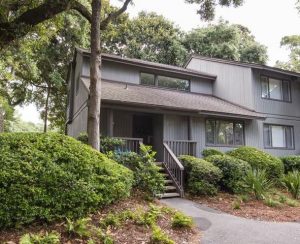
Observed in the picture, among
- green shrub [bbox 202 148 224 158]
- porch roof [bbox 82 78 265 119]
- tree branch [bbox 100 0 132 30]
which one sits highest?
tree branch [bbox 100 0 132 30]

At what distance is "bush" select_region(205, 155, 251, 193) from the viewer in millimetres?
11602

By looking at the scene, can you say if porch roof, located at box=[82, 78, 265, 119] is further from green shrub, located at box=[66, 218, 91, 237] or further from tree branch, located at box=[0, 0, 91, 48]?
green shrub, located at box=[66, 218, 91, 237]

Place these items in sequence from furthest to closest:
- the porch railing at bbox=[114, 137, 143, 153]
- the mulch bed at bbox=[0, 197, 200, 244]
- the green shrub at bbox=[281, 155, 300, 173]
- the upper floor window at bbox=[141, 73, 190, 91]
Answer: the upper floor window at bbox=[141, 73, 190, 91] → the green shrub at bbox=[281, 155, 300, 173] → the porch railing at bbox=[114, 137, 143, 153] → the mulch bed at bbox=[0, 197, 200, 244]

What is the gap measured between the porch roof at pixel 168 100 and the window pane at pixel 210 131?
0.85 meters

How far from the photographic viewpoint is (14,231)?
5.53 meters

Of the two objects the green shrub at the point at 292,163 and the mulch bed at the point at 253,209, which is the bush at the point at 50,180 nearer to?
the mulch bed at the point at 253,209

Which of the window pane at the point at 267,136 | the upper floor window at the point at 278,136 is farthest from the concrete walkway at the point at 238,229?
the upper floor window at the point at 278,136

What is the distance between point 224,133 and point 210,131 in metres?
1.00

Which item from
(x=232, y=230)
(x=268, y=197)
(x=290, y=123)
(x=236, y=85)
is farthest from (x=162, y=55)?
(x=232, y=230)

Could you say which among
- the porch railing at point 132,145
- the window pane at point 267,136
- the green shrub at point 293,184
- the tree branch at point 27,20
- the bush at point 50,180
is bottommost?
the green shrub at point 293,184

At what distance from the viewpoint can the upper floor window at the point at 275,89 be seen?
1816cm

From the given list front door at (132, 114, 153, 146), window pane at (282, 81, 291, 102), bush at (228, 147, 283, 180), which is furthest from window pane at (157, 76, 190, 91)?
bush at (228, 147, 283, 180)

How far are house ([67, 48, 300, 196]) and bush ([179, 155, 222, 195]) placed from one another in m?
0.61

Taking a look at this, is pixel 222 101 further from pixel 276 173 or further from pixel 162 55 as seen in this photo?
pixel 162 55
